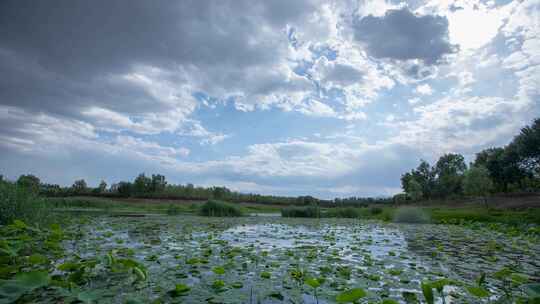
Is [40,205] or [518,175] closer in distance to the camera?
[40,205]

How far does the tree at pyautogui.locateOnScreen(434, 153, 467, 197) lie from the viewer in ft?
168

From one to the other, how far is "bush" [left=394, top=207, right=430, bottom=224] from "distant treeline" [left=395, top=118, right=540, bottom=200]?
60.0 feet

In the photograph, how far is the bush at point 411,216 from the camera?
18984mm

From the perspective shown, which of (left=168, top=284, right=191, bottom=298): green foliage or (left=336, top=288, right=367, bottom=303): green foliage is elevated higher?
(left=336, top=288, right=367, bottom=303): green foliage

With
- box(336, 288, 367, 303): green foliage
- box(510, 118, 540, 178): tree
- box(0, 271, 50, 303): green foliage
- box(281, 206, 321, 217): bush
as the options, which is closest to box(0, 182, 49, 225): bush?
box(0, 271, 50, 303): green foliage

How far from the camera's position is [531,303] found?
2.36 metres

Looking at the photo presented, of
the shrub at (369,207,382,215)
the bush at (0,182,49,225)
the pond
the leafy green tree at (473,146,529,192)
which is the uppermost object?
the leafy green tree at (473,146,529,192)

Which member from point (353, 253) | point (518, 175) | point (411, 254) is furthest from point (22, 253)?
point (518, 175)

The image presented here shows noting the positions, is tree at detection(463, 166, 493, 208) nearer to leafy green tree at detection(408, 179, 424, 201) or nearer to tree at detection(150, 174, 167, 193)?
leafy green tree at detection(408, 179, 424, 201)

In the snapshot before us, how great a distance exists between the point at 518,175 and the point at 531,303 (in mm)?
47244

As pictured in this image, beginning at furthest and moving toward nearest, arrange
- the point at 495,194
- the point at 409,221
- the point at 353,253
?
the point at 495,194
the point at 409,221
the point at 353,253

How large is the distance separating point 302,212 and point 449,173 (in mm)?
48643

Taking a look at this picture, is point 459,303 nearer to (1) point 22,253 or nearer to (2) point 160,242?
(2) point 160,242

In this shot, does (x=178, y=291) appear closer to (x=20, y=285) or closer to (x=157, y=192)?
(x=20, y=285)
